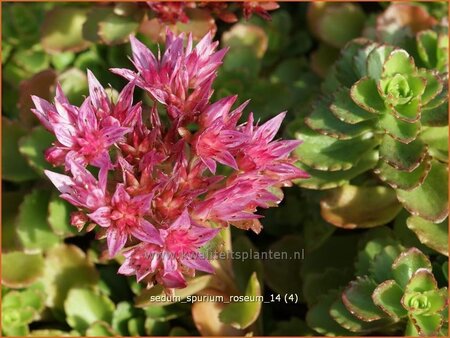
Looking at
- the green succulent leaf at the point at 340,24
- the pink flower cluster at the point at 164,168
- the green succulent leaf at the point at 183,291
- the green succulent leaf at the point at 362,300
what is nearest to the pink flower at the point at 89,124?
the pink flower cluster at the point at 164,168

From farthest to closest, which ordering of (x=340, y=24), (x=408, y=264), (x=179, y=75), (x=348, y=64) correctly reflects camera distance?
(x=340, y=24) → (x=348, y=64) → (x=408, y=264) → (x=179, y=75)

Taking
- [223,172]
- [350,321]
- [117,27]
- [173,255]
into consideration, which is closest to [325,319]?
[350,321]

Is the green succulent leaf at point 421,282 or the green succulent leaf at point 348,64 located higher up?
the green succulent leaf at point 348,64

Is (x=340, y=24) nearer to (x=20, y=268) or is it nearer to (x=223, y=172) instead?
(x=223, y=172)

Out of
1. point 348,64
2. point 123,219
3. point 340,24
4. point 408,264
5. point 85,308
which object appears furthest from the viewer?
point 340,24

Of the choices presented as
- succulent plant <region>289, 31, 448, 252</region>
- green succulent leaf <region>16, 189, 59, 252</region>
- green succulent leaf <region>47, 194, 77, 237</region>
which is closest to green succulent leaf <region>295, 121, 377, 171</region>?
succulent plant <region>289, 31, 448, 252</region>

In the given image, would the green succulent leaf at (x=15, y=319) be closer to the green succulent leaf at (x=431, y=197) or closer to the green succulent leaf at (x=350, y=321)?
the green succulent leaf at (x=350, y=321)
